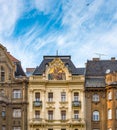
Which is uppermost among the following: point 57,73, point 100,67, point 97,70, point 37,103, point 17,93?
point 100,67

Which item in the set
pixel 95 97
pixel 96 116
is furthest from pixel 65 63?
pixel 96 116

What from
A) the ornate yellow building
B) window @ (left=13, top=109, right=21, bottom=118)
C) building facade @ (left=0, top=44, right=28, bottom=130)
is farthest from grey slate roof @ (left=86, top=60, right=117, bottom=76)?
window @ (left=13, top=109, right=21, bottom=118)

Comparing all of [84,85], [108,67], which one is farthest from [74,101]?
[108,67]

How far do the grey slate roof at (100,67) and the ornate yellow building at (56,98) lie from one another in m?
2.70

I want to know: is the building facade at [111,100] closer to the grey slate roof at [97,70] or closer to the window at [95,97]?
the grey slate roof at [97,70]

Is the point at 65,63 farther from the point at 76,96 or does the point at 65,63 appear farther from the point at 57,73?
the point at 76,96

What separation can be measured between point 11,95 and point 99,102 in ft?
55.5

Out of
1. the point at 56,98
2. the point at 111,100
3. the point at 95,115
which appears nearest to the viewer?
the point at 111,100

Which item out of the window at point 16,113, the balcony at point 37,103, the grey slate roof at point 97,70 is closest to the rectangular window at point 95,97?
the grey slate roof at point 97,70

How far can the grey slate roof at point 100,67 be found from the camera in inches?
4130

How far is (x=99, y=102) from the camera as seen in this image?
101125 millimetres

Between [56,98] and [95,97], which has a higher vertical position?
[95,97]

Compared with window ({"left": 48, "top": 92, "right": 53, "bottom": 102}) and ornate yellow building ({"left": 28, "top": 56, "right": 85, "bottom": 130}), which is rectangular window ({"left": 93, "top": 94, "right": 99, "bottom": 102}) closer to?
ornate yellow building ({"left": 28, "top": 56, "right": 85, "bottom": 130})

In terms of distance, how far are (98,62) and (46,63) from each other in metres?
11.2
